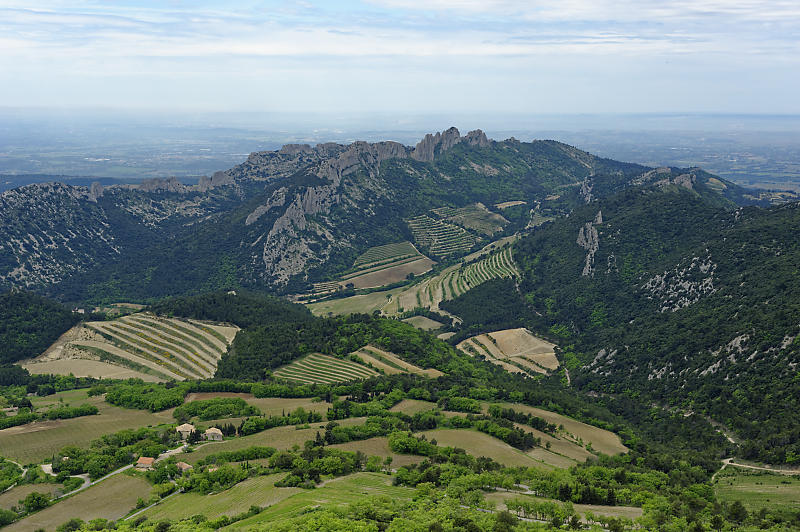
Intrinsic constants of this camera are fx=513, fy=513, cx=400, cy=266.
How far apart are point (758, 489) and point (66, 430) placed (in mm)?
95124

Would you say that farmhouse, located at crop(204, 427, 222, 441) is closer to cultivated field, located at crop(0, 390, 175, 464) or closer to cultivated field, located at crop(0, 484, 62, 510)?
cultivated field, located at crop(0, 390, 175, 464)

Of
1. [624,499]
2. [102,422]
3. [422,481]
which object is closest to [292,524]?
[422,481]

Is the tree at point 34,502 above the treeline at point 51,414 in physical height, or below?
above

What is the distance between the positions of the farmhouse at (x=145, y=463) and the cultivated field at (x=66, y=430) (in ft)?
41.6

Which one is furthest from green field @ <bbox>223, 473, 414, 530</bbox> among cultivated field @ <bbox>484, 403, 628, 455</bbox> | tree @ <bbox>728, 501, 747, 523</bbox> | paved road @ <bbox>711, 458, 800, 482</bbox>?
paved road @ <bbox>711, 458, 800, 482</bbox>

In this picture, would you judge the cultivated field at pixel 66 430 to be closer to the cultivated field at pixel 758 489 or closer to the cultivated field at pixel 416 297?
the cultivated field at pixel 758 489

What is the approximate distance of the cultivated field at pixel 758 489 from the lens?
53.8m

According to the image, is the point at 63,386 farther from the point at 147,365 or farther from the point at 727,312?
the point at 727,312

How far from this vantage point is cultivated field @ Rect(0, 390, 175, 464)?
2842 inches

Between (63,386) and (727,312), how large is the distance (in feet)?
443

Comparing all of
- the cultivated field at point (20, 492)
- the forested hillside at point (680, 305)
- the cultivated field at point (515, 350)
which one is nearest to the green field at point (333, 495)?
the cultivated field at point (20, 492)

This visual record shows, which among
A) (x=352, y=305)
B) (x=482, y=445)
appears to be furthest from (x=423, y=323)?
(x=482, y=445)

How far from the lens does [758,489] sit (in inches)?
2314

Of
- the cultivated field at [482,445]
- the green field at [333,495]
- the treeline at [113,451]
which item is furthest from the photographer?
the cultivated field at [482,445]
